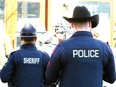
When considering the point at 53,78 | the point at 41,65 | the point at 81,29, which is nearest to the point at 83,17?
the point at 81,29

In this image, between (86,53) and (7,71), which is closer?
(86,53)

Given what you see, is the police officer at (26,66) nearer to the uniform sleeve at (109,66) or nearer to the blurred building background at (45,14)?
the uniform sleeve at (109,66)

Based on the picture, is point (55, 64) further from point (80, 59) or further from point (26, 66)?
point (26, 66)

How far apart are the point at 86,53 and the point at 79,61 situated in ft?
0.23

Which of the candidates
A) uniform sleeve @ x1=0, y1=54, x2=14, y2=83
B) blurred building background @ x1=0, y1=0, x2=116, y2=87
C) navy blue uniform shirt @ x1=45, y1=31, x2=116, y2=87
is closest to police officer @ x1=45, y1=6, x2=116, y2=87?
navy blue uniform shirt @ x1=45, y1=31, x2=116, y2=87

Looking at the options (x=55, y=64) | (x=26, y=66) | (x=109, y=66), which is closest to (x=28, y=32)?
(x=26, y=66)

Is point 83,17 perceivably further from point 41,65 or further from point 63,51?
point 41,65

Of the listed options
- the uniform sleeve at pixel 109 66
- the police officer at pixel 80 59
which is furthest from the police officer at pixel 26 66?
the uniform sleeve at pixel 109 66

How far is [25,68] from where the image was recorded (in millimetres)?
3232

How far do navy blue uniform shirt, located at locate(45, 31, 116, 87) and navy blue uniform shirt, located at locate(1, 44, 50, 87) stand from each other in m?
0.66

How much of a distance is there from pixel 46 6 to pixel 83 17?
3.85 meters

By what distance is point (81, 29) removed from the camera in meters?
2.56

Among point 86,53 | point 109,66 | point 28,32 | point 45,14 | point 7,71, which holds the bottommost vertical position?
A: point 7,71

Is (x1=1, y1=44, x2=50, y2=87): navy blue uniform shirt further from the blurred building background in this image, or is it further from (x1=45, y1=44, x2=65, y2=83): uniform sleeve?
the blurred building background
